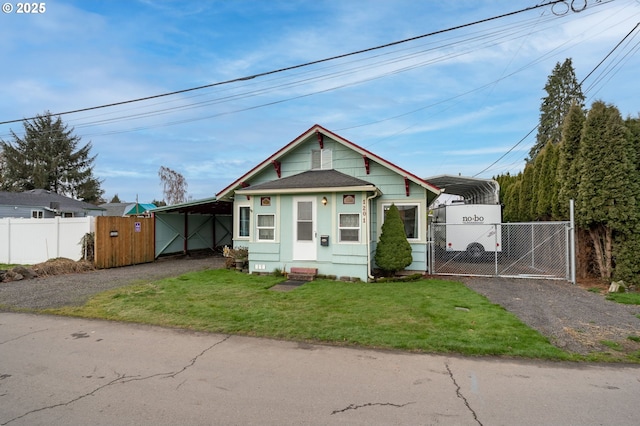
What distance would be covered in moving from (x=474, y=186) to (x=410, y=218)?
8.72m

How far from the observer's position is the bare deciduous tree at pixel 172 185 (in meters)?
39.9

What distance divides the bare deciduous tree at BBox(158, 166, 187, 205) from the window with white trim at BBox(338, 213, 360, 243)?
34.3m

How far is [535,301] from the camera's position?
7652 mm

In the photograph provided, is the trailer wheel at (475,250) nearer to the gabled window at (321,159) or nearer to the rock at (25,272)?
the gabled window at (321,159)

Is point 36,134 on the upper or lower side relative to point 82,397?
upper

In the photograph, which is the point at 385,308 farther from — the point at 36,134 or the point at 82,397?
the point at 36,134

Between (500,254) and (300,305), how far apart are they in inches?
514

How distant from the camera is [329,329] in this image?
5.59 m

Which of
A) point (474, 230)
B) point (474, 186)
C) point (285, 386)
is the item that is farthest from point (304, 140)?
point (474, 186)

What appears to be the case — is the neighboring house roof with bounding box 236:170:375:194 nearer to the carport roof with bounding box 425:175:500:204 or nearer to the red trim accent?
the red trim accent

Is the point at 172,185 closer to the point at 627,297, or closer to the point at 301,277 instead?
the point at 301,277

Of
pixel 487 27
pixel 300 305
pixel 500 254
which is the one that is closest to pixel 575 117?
pixel 487 27

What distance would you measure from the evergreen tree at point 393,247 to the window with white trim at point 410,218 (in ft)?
2.38

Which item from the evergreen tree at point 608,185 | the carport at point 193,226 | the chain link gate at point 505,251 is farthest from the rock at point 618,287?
the carport at point 193,226
